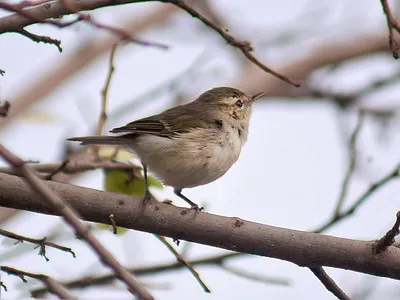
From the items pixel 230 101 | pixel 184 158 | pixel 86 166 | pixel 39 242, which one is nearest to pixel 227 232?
pixel 39 242

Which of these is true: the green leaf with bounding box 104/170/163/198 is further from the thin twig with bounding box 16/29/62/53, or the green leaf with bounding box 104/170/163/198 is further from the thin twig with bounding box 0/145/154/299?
the thin twig with bounding box 0/145/154/299

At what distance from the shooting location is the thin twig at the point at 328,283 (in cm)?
338

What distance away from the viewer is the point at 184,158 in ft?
16.4

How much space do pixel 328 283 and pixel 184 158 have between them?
6.03 ft

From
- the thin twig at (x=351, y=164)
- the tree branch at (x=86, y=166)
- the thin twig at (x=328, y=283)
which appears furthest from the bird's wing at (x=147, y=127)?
the thin twig at (x=328, y=283)

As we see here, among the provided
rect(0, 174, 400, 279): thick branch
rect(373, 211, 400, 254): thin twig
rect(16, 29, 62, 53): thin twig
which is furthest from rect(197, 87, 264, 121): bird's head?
rect(16, 29, 62, 53): thin twig

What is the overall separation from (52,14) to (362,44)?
27.5 ft

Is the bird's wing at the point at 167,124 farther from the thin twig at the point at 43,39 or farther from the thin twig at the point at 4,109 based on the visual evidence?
the thin twig at the point at 43,39

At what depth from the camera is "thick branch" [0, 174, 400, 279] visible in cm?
335

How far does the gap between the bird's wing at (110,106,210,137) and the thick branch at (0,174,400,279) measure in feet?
4.67

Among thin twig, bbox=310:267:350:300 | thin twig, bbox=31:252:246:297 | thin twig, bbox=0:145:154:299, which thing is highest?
thin twig, bbox=0:145:154:299

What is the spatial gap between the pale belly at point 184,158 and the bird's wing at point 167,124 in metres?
0.07

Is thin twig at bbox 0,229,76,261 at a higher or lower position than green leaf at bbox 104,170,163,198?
higher

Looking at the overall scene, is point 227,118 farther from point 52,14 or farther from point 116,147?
point 52,14
